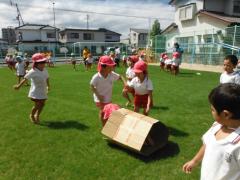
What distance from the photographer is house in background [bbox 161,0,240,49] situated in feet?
88.5

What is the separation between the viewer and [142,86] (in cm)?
559

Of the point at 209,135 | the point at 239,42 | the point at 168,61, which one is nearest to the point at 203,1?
the point at 239,42

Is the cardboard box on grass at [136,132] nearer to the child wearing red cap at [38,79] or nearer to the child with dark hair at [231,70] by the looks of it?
the child with dark hair at [231,70]

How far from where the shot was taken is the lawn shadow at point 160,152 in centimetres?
480

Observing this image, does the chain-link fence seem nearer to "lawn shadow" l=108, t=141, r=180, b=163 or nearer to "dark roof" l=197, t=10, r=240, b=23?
"dark roof" l=197, t=10, r=240, b=23

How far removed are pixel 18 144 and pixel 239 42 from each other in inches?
818

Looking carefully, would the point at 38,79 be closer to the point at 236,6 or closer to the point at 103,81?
the point at 103,81

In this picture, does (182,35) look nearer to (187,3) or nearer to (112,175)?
(187,3)

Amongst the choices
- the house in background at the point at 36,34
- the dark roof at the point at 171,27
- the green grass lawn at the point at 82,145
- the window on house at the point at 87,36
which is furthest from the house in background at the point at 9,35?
the green grass lawn at the point at 82,145

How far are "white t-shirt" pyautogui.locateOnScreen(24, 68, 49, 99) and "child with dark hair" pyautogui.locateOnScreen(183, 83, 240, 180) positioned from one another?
16.6 feet

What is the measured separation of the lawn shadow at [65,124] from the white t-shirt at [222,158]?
438 cm

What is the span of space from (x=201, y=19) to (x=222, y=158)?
29832 millimetres

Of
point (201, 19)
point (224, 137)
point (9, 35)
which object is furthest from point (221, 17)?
point (9, 35)

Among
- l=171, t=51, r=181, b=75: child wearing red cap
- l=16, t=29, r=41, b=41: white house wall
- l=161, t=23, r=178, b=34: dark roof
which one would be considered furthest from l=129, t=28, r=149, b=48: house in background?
l=171, t=51, r=181, b=75: child wearing red cap
